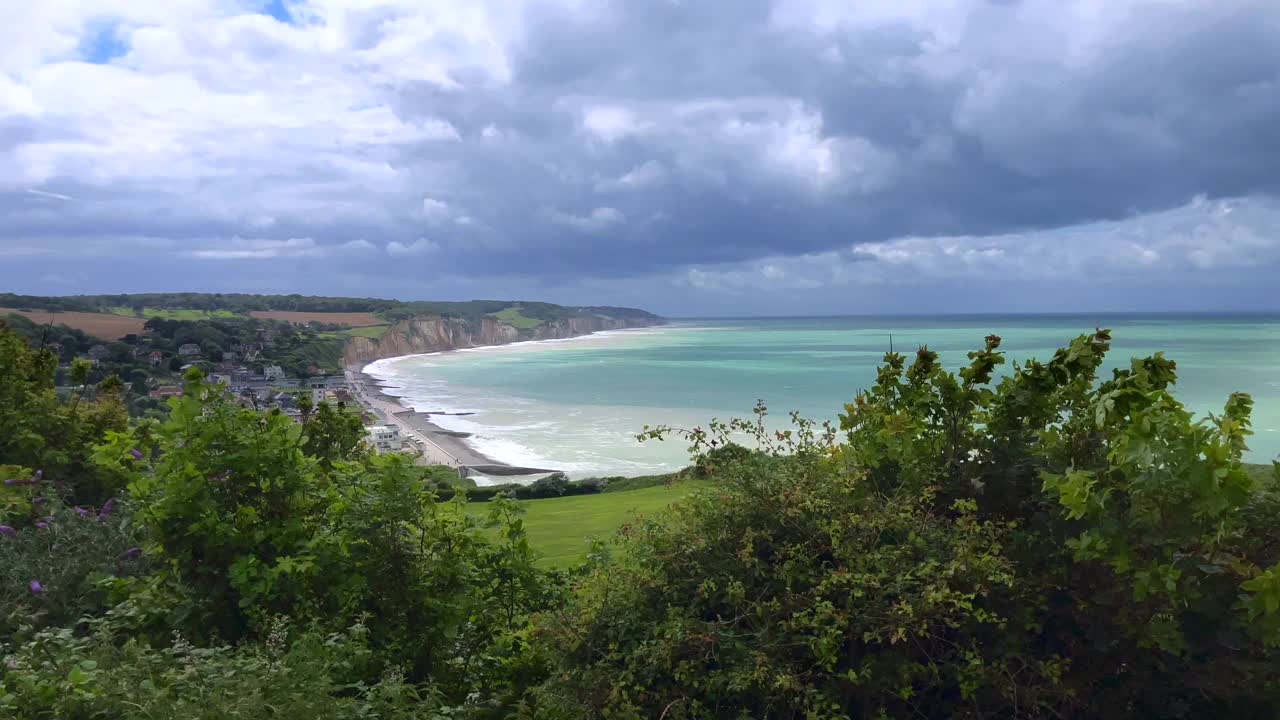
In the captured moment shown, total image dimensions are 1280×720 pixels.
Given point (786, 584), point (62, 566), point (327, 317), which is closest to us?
point (786, 584)

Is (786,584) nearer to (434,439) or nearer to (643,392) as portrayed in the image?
(434,439)

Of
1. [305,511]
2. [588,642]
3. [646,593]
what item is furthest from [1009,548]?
[305,511]

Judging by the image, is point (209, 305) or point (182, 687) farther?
point (209, 305)

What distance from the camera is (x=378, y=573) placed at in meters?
5.17

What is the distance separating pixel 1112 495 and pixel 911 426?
1042mm

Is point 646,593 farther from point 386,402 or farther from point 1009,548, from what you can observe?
point 386,402

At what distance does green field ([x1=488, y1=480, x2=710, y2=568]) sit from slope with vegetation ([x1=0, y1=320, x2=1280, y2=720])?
17.6ft

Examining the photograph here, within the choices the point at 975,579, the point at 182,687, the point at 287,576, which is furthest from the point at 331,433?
the point at 975,579

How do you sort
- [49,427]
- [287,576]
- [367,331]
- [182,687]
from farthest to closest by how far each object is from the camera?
[367,331] → [49,427] → [287,576] → [182,687]

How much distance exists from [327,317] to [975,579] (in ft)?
489

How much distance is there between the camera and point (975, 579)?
11.6 ft

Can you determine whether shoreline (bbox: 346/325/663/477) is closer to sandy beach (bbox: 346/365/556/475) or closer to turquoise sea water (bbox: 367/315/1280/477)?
sandy beach (bbox: 346/365/556/475)

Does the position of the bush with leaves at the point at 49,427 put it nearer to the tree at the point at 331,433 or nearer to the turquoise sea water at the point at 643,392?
the tree at the point at 331,433

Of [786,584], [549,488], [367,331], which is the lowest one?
[549,488]
